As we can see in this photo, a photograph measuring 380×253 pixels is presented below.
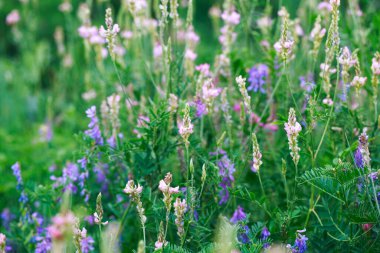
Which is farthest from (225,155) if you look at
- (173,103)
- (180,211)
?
(180,211)

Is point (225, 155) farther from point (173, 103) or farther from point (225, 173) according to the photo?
point (173, 103)

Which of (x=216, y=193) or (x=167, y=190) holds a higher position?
(x=167, y=190)

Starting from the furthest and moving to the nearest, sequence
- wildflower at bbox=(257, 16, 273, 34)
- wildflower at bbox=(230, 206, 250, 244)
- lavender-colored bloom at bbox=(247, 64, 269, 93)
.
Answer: wildflower at bbox=(257, 16, 273, 34), lavender-colored bloom at bbox=(247, 64, 269, 93), wildflower at bbox=(230, 206, 250, 244)

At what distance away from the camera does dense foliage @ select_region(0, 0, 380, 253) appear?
156 centimetres

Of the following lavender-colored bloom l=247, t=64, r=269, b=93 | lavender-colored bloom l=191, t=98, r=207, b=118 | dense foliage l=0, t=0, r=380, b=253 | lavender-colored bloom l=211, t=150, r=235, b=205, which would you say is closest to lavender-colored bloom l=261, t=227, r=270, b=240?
dense foliage l=0, t=0, r=380, b=253

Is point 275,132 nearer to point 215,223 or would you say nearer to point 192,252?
point 215,223

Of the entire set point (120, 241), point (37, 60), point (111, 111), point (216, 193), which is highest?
point (37, 60)

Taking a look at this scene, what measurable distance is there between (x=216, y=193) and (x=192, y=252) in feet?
0.77

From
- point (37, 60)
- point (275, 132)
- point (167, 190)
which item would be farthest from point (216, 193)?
point (37, 60)

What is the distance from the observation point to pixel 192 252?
5.34 feet

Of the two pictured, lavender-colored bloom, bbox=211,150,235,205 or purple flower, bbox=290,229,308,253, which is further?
lavender-colored bloom, bbox=211,150,235,205

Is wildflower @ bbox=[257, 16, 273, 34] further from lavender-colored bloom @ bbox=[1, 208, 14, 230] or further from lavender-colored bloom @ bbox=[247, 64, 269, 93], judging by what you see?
lavender-colored bloom @ bbox=[1, 208, 14, 230]

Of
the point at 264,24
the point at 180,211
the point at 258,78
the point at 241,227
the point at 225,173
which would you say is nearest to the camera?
the point at 180,211

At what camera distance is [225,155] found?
6.28 feet
